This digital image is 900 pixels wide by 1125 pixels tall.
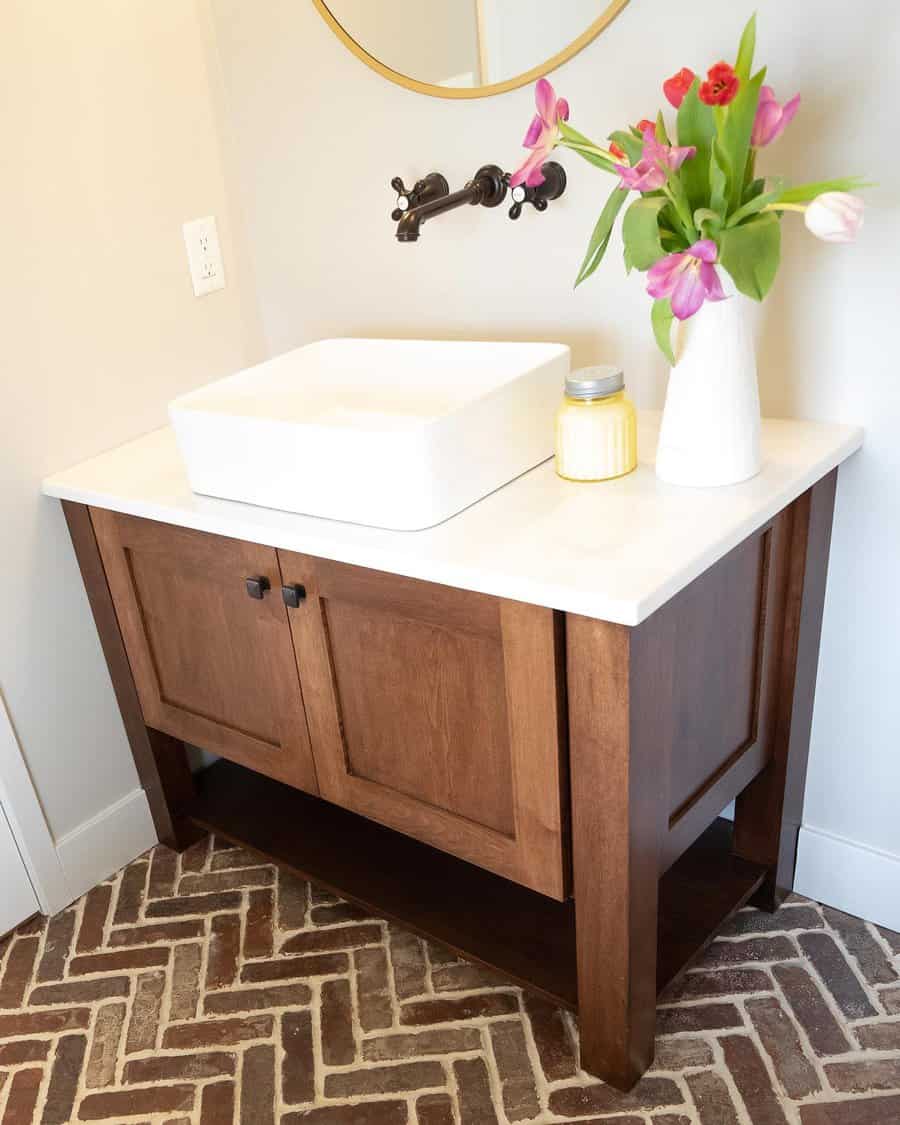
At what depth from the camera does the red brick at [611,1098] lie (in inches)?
62.8

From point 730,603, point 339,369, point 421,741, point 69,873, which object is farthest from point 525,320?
point 69,873

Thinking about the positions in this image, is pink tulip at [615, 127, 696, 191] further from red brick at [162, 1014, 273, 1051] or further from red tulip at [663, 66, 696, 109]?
red brick at [162, 1014, 273, 1051]

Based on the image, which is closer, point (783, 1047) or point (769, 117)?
point (769, 117)

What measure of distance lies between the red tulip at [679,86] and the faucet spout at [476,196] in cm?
45

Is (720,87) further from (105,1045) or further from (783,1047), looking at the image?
(105,1045)

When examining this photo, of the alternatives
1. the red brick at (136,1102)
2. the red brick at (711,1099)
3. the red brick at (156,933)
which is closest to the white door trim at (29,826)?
the red brick at (156,933)

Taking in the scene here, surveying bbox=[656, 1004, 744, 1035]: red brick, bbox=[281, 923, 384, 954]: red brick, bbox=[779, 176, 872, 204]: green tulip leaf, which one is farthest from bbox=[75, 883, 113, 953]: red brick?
bbox=[779, 176, 872, 204]: green tulip leaf

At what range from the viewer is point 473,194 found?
1.75 m

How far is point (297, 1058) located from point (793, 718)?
3.35 feet

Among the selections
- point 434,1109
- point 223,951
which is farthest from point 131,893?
point 434,1109

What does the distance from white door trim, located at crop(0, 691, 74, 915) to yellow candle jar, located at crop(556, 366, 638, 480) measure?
1.19 metres

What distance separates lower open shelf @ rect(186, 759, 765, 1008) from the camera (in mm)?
1735

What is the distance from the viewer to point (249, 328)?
2.28 metres

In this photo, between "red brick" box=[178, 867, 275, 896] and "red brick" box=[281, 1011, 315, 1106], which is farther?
"red brick" box=[178, 867, 275, 896]
